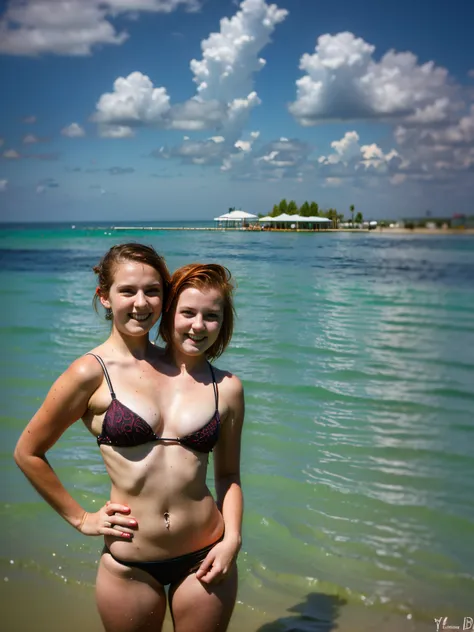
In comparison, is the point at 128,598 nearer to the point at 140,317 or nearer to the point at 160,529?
the point at 160,529

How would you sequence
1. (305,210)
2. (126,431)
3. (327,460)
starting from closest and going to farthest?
(126,431) → (327,460) → (305,210)

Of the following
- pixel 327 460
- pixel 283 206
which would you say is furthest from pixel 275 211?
pixel 327 460

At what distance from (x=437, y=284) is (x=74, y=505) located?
23.8 metres

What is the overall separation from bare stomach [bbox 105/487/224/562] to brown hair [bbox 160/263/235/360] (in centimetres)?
57

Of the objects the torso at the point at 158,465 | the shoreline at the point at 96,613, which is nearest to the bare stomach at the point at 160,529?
the torso at the point at 158,465

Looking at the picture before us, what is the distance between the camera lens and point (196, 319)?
2.44m

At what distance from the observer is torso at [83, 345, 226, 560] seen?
7.77 ft

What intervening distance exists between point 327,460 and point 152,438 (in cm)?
413

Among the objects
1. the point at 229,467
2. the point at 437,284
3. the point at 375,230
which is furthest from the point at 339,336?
the point at 375,230

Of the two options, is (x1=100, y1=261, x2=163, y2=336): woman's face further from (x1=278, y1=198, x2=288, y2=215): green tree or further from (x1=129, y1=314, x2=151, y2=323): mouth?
(x1=278, y1=198, x2=288, y2=215): green tree

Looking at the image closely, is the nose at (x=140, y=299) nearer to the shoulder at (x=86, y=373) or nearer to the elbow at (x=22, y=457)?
the shoulder at (x=86, y=373)

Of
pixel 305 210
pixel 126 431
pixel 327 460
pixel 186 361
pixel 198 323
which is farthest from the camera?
pixel 305 210

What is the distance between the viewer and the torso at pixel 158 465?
93.2 inches

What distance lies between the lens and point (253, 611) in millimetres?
3895
